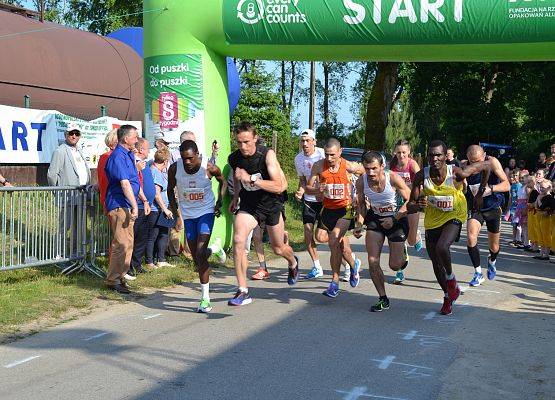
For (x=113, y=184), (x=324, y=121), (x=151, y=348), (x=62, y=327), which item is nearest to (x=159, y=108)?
(x=113, y=184)

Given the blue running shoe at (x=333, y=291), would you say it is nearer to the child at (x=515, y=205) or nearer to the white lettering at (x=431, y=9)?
the white lettering at (x=431, y=9)

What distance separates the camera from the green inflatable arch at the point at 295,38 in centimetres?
1091

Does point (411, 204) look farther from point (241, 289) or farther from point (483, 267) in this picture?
point (483, 267)

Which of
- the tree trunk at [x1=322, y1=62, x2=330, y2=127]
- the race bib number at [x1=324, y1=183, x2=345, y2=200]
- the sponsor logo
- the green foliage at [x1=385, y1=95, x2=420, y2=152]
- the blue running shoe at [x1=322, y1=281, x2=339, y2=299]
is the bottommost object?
the blue running shoe at [x1=322, y1=281, x2=339, y2=299]

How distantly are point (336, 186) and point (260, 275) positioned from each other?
213cm

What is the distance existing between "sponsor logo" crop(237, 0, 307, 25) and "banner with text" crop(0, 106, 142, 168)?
432 cm

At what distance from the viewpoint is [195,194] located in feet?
28.1

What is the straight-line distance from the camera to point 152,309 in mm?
8484

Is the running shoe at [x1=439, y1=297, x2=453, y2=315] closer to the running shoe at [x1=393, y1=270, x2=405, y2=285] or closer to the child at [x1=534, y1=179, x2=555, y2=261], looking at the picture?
the running shoe at [x1=393, y1=270, x2=405, y2=285]

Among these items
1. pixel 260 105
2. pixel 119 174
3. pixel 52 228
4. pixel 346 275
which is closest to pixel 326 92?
pixel 260 105

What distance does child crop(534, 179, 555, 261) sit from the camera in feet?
45.6

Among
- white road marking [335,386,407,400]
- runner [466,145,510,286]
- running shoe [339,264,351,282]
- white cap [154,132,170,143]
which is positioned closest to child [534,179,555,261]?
runner [466,145,510,286]

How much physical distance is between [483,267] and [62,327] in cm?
712

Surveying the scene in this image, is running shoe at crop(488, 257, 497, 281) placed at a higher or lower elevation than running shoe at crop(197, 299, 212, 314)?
higher
